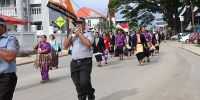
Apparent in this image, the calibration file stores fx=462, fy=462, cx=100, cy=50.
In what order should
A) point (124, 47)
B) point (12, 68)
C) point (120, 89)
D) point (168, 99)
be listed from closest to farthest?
point (12, 68), point (168, 99), point (120, 89), point (124, 47)

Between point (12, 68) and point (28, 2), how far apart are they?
6178 centimetres

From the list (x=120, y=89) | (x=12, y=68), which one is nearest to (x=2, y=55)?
(x=12, y=68)

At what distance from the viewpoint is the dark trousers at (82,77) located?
8711 mm

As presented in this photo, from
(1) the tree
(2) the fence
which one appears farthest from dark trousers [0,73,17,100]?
(1) the tree

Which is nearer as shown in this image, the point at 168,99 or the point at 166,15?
the point at 168,99

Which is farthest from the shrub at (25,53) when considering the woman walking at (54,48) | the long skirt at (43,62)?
the long skirt at (43,62)

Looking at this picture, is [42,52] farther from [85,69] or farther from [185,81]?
[85,69]

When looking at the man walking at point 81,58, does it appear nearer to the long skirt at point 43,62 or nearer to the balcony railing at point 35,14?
the long skirt at point 43,62

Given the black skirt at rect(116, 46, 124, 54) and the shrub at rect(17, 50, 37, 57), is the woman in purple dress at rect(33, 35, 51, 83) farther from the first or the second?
the shrub at rect(17, 50, 37, 57)

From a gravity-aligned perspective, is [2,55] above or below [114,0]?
below

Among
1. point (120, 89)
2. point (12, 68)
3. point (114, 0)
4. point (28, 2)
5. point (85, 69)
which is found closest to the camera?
point (12, 68)

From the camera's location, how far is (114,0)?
77.8 metres

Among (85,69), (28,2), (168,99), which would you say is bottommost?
(168,99)

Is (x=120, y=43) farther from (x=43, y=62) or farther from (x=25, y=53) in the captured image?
(x=43, y=62)
